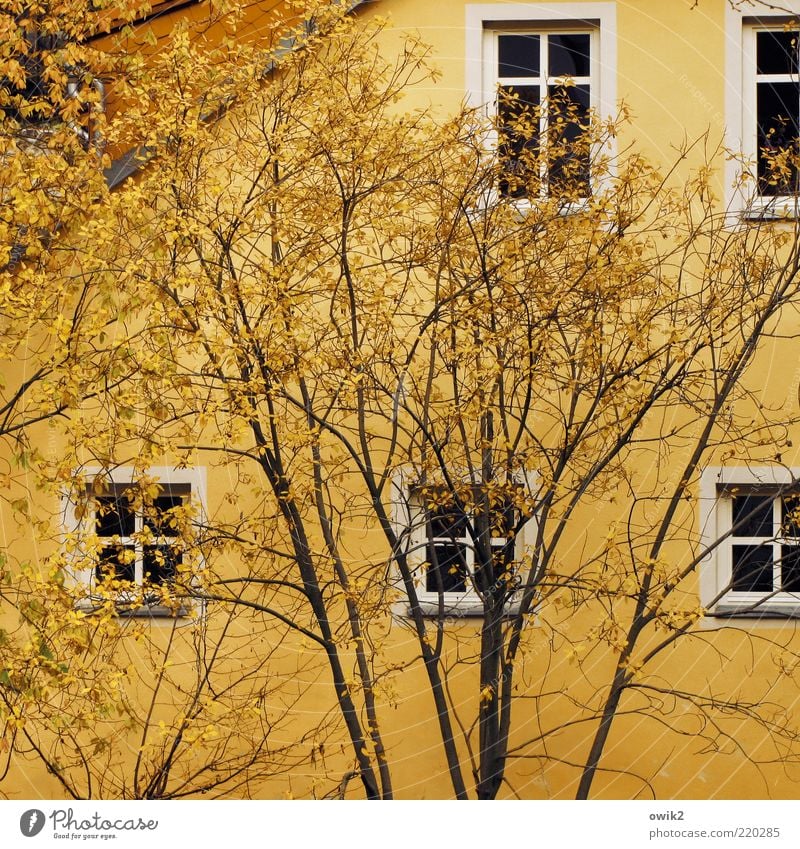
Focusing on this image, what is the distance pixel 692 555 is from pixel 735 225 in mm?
2117

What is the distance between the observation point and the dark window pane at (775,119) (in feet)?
28.1

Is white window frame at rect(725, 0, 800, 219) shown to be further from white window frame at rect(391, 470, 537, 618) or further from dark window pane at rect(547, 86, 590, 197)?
white window frame at rect(391, 470, 537, 618)

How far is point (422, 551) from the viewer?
8453mm

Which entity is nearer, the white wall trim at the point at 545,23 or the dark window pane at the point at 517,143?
the dark window pane at the point at 517,143

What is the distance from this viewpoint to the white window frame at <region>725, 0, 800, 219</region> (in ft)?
27.5

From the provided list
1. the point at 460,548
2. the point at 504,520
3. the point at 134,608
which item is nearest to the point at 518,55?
the point at 504,520

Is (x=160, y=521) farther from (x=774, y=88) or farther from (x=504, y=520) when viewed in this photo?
(x=774, y=88)

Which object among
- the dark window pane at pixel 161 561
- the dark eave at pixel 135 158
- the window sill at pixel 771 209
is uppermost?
the dark eave at pixel 135 158

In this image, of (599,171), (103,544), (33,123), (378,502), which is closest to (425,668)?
(378,502)

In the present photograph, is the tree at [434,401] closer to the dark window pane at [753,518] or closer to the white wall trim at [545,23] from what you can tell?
the dark window pane at [753,518]

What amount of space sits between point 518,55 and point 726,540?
3516 mm

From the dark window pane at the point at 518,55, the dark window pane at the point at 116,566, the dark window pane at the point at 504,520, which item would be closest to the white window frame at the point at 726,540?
the dark window pane at the point at 504,520

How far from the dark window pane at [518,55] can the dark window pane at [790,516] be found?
3.24m

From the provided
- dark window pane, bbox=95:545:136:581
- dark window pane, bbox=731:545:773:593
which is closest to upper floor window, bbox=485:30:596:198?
dark window pane, bbox=731:545:773:593
